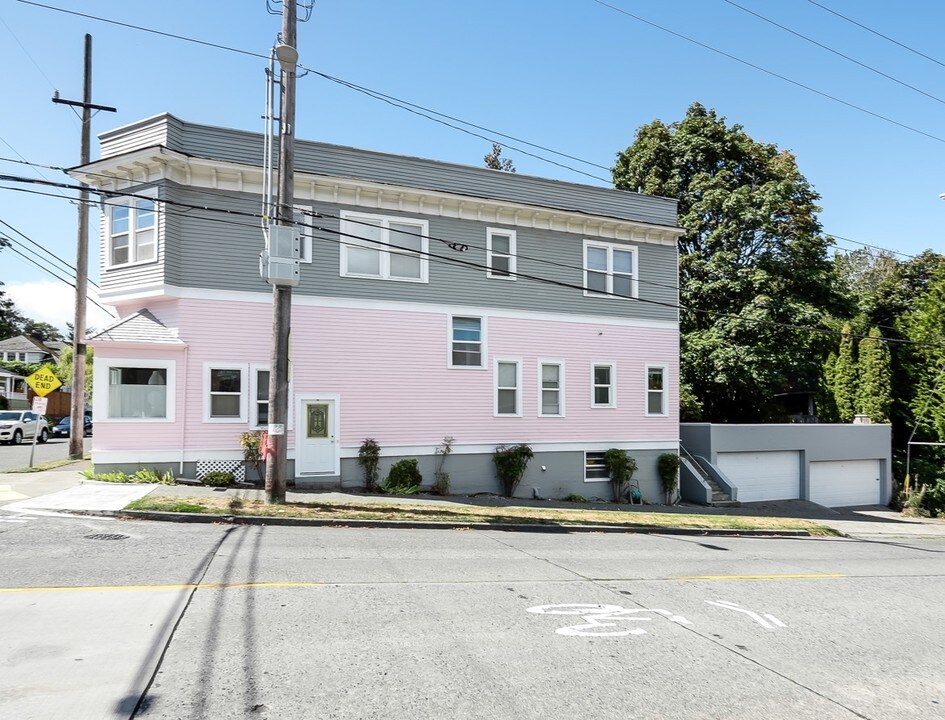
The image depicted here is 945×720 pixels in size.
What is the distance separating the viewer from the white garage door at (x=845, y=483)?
2609cm

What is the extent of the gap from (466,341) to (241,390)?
21.1 ft

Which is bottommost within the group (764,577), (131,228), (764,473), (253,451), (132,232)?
(764,473)

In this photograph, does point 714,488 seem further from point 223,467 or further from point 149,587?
point 149,587

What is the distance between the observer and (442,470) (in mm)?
18859

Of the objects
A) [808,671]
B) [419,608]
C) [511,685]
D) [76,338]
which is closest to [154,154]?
[76,338]

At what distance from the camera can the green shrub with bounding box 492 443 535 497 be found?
1933 cm

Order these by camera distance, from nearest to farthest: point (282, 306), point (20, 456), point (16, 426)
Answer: point (282, 306)
point (20, 456)
point (16, 426)

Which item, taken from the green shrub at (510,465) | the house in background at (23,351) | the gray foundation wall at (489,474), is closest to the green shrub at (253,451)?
the gray foundation wall at (489,474)

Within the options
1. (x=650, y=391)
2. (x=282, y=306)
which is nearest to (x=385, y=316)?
(x=282, y=306)

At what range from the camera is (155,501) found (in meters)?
12.9

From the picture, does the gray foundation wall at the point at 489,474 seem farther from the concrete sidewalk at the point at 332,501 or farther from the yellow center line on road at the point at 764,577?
the yellow center line on road at the point at 764,577

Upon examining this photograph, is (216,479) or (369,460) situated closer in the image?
(216,479)

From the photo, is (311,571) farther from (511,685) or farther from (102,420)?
(102,420)

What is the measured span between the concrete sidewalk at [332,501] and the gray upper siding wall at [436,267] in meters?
5.09
